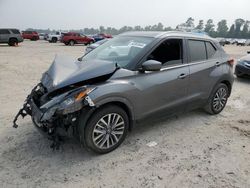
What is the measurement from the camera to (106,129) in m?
3.58

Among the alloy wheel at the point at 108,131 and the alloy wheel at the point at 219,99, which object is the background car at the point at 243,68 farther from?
the alloy wheel at the point at 108,131

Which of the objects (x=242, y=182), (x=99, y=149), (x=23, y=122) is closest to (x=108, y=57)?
(x=99, y=149)

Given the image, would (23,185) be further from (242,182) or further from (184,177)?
(242,182)

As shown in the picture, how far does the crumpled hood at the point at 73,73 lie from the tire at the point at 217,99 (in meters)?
2.52

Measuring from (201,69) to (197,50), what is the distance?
14.7 inches

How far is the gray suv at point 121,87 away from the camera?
3.30 meters

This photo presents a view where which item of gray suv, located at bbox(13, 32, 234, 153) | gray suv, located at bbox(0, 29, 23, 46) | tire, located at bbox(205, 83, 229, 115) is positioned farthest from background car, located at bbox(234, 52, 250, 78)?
gray suv, located at bbox(0, 29, 23, 46)

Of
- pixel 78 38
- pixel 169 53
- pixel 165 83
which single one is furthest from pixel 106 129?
pixel 78 38

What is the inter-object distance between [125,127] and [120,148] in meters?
0.35

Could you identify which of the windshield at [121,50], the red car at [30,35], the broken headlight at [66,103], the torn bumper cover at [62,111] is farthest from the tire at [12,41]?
the broken headlight at [66,103]

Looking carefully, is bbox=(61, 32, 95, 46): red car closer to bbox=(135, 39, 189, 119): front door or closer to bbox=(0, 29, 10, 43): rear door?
bbox=(0, 29, 10, 43): rear door

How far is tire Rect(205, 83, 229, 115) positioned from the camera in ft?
17.1

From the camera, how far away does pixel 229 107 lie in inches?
239

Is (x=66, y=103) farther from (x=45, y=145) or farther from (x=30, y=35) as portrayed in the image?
(x=30, y=35)
